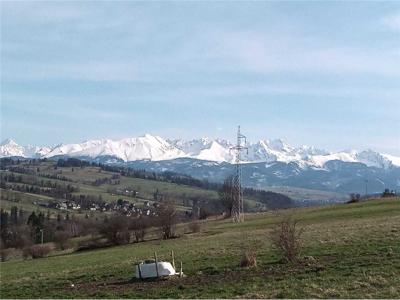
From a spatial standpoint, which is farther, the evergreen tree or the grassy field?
the evergreen tree

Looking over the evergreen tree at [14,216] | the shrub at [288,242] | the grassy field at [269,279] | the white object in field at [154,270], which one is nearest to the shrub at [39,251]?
the grassy field at [269,279]

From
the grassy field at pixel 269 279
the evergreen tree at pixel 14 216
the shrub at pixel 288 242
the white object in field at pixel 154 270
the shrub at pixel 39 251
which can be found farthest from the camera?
the evergreen tree at pixel 14 216

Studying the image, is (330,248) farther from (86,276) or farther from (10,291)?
(10,291)

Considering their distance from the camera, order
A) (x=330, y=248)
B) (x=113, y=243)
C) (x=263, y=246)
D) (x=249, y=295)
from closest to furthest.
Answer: (x=249, y=295) < (x=330, y=248) < (x=263, y=246) < (x=113, y=243)

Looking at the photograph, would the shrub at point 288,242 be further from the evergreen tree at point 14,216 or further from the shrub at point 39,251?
the evergreen tree at point 14,216

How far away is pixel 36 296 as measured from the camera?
840 inches

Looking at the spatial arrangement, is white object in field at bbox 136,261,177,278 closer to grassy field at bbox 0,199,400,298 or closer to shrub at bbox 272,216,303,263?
grassy field at bbox 0,199,400,298

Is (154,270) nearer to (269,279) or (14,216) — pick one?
(269,279)

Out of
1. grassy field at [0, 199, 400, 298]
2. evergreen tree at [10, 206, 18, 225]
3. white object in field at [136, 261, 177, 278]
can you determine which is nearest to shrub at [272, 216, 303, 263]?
grassy field at [0, 199, 400, 298]

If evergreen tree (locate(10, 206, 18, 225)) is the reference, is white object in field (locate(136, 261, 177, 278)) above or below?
above

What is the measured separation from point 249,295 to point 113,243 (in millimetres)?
53747

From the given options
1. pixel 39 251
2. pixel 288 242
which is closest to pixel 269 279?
pixel 288 242

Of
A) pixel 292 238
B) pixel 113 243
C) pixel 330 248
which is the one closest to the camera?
pixel 292 238

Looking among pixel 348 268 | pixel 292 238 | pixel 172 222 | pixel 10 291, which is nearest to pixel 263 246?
pixel 292 238
